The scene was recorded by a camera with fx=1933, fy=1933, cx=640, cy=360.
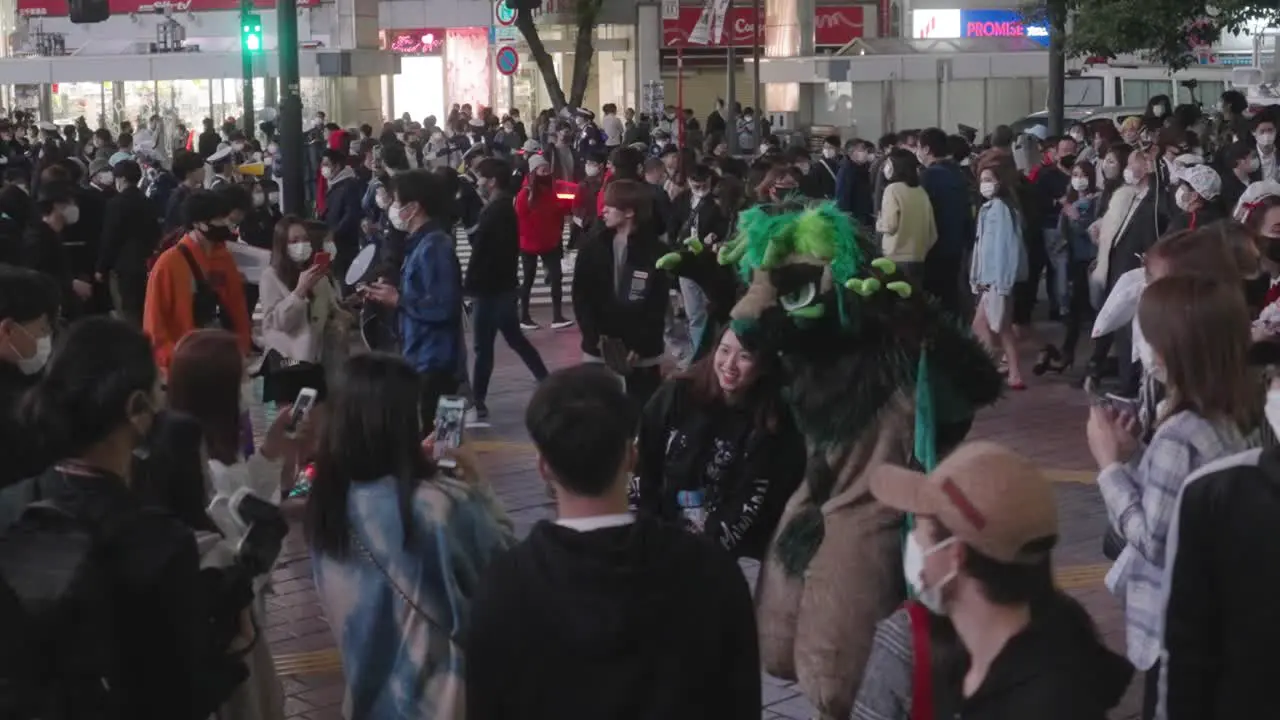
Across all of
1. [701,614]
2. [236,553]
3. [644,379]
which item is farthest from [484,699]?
[644,379]

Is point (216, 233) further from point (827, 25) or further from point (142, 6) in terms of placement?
point (142, 6)

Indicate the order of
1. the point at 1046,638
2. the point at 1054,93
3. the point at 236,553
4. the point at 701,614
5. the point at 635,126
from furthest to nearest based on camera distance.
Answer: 1. the point at 635,126
2. the point at 1054,93
3. the point at 236,553
4. the point at 701,614
5. the point at 1046,638

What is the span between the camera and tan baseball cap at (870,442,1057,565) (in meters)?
3.08

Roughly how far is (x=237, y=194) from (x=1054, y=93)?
1415cm

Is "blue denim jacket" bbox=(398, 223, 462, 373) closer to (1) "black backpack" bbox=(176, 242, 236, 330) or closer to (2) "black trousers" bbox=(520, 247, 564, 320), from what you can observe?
(1) "black backpack" bbox=(176, 242, 236, 330)

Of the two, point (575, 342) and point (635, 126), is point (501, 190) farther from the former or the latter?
point (635, 126)

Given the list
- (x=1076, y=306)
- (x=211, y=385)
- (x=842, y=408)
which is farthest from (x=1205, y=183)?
(x=211, y=385)

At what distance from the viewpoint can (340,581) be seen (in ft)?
14.8

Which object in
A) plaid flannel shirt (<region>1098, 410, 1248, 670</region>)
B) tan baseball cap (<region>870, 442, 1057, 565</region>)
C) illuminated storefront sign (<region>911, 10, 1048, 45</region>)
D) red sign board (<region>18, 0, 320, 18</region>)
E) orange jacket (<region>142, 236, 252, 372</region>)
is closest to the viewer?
tan baseball cap (<region>870, 442, 1057, 565</region>)

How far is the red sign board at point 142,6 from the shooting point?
45594mm

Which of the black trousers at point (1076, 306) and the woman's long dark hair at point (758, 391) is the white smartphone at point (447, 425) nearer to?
the woman's long dark hair at point (758, 391)

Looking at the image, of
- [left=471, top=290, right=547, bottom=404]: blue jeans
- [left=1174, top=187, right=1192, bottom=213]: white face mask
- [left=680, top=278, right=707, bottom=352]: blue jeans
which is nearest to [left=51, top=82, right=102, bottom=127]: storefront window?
[left=471, top=290, right=547, bottom=404]: blue jeans

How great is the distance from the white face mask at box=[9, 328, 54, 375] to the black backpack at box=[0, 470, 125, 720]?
69.6 inches

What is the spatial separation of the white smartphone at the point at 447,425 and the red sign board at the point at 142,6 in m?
41.1
